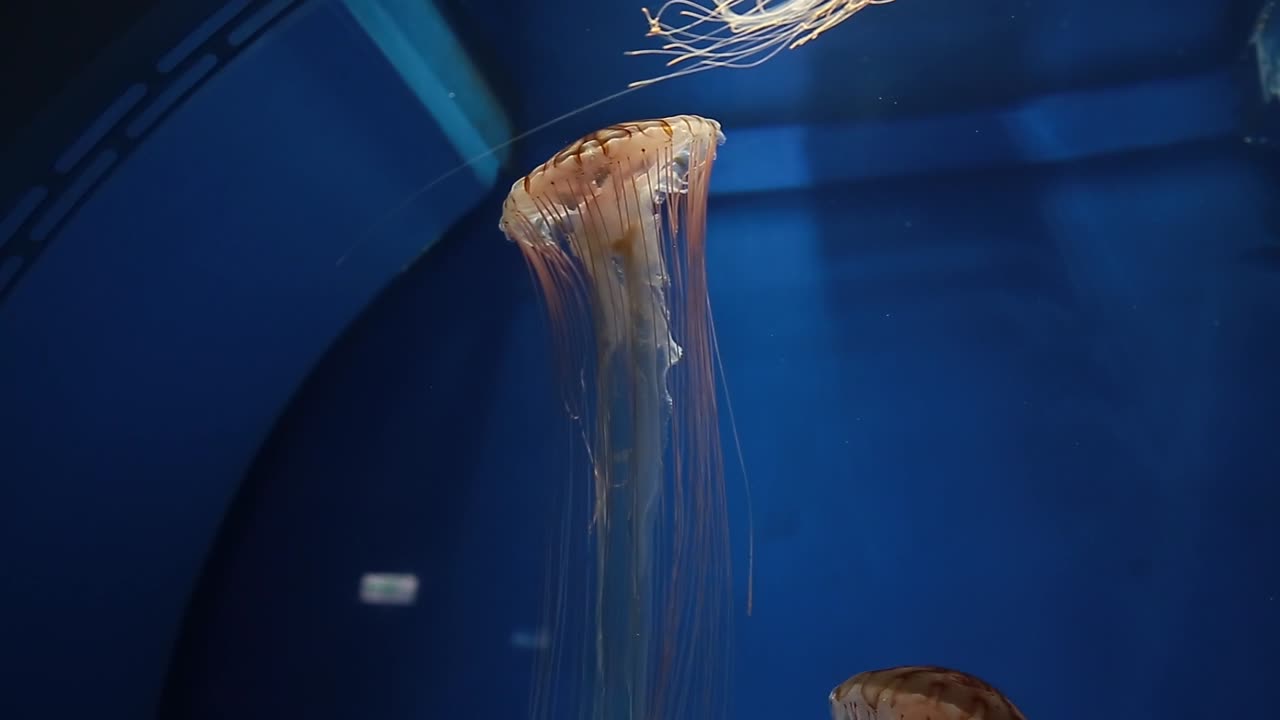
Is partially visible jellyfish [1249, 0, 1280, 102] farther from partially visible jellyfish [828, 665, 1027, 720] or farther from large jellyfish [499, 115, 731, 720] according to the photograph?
partially visible jellyfish [828, 665, 1027, 720]

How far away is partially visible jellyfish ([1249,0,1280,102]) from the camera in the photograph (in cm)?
238

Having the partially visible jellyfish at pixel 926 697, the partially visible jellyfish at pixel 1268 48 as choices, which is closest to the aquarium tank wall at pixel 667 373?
the partially visible jellyfish at pixel 1268 48

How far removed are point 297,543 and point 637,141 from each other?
1.56 m

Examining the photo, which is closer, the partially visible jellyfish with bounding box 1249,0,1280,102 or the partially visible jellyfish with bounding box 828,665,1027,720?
the partially visible jellyfish with bounding box 828,665,1027,720

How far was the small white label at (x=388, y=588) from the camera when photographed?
2670 millimetres

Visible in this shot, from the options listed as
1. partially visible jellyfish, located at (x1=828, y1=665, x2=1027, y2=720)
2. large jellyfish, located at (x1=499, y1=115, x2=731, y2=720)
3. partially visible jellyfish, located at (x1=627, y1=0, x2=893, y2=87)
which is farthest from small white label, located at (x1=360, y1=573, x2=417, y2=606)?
partially visible jellyfish, located at (x1=627, y1=0, x2=893, y2=87)

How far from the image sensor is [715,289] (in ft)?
8.68

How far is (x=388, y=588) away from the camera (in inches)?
106

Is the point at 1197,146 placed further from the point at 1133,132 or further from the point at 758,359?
the point at 758,359

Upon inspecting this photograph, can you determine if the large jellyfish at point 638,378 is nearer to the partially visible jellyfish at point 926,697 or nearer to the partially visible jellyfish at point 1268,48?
the partially visible jellyfish at point 926,697

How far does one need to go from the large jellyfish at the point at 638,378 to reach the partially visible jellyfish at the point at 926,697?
47 cm

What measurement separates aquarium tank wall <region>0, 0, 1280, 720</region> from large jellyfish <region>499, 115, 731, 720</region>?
0.01 metres

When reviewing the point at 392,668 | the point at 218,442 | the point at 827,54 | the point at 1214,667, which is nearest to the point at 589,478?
the point at 392,668

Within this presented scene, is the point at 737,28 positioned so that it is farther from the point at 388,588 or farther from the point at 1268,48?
the point at 388,588
